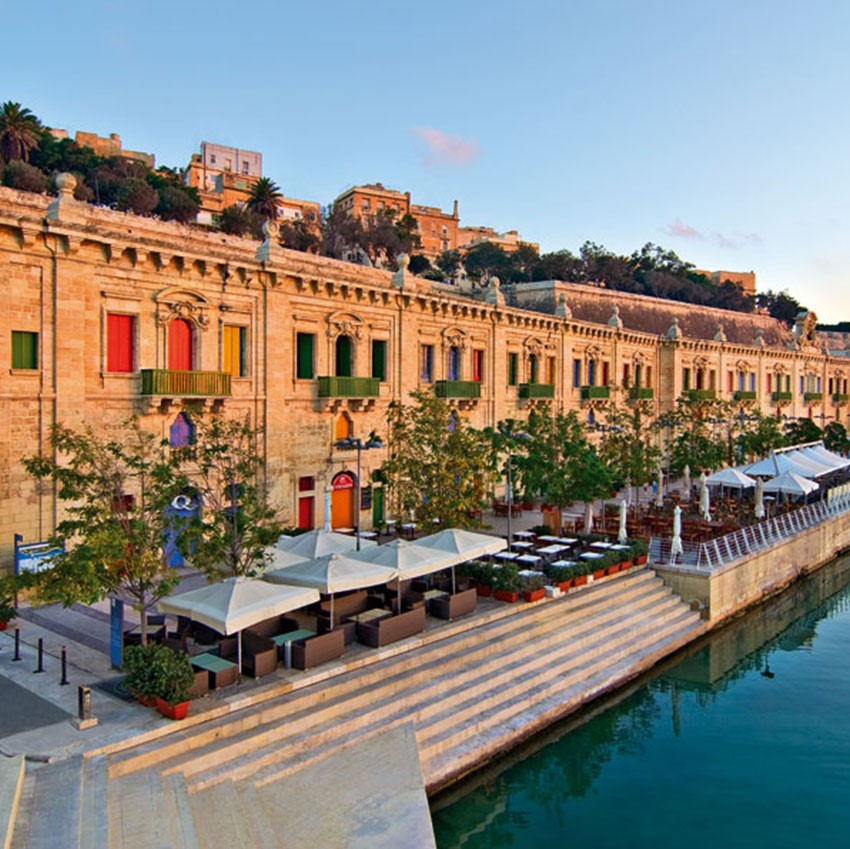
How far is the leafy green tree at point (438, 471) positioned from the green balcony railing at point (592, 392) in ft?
63.8

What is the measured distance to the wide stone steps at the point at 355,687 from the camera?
10.6 meters

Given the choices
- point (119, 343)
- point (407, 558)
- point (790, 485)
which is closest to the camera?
point (407, 558)

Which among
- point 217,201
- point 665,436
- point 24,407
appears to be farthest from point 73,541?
point 217,201

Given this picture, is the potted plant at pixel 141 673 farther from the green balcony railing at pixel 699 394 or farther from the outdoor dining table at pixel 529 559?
the green balcony railing at pixel 699 394

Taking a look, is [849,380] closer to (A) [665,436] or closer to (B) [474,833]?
(A) [665,436]

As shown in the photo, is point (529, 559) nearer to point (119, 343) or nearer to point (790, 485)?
point (119, 343)

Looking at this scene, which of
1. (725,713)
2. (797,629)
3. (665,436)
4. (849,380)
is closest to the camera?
(725,713)

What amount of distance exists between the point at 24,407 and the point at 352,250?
146 ft

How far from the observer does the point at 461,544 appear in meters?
16.7

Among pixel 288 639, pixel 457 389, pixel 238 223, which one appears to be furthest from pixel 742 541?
pixel 238 223

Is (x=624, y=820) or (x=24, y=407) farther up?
(x=24, y=407)

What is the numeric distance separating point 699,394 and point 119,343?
117 ft

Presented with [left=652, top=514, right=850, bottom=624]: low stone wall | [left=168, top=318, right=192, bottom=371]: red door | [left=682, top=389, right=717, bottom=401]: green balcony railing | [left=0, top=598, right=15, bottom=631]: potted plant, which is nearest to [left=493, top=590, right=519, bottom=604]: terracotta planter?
[left=652, top=514, right=850, bottom=624]: low stone wall

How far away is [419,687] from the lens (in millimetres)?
13430
